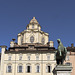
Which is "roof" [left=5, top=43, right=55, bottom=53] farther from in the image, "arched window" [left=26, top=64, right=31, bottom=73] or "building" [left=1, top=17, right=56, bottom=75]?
"arched window" [left=26, top=64, right=31, bottom=73]

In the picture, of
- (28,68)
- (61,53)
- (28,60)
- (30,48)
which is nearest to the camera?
(61,53)

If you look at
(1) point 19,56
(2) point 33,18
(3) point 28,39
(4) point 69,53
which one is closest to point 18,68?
(1) point 19,56

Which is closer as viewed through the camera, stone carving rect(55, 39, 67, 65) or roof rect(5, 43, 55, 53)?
stone carving rect(55, 39, 67, 65)

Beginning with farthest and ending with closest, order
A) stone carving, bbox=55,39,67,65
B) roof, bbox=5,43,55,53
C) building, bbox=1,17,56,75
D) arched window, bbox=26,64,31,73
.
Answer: roof, bbox=5,43,55,53 → building, bbox=1,17,56,75 → arched window, bbox=26,64,31,73 → stone carving, bbox=55,39,67,65

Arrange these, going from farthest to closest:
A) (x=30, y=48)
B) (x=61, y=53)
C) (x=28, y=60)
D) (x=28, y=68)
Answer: (x=30, y=48) < (x=28, y=60) < (x=28, y=68) < (x=61, y=53)

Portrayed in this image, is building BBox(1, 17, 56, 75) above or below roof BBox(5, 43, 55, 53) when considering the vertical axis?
below

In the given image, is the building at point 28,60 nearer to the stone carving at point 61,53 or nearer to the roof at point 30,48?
the roof at point 30,48

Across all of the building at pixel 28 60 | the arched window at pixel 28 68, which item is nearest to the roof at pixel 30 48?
the building at pixel 28 60

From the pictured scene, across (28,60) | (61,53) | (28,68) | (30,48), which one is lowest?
(28,68)

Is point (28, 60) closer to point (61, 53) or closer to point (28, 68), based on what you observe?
point (28, 68)

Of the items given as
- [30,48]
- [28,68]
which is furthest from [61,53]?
[30,48]

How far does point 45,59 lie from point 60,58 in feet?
135

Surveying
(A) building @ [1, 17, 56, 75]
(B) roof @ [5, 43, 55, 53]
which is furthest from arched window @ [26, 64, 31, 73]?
(B) roof @ [5, 43, 55, 53]

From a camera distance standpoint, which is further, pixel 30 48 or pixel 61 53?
pixel 30 48
